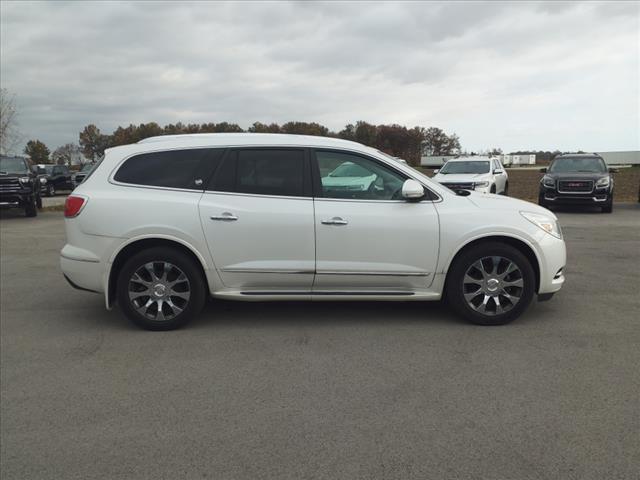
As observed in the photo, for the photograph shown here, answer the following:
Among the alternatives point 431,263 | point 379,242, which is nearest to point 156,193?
point 379,242

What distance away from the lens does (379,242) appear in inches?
196

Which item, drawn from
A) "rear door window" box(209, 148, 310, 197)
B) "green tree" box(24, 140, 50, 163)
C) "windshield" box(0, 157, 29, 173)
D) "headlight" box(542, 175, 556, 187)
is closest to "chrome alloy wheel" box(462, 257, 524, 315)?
"rear door window" box(209, 148, 310, 197)

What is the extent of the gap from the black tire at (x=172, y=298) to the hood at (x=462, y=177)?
11.7m

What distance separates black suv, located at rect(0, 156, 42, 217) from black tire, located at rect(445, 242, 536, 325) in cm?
1625

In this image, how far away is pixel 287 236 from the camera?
4949 mm

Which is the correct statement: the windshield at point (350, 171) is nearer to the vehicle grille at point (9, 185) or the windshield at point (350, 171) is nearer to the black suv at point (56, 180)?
the vehicle grille at point (9, 185)

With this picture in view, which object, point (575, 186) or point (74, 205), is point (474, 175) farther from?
point (74, 205)

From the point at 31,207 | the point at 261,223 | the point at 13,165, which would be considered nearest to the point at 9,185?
the point at 31,207

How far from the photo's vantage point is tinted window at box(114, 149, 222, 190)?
5125 millimetres

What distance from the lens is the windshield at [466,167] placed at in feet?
55.9

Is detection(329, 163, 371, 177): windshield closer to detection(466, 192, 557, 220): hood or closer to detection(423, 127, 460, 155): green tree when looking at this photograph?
detection(466, 192, 557, 220): hood

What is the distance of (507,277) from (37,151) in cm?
10507

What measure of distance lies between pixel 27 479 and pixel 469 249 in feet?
12.7

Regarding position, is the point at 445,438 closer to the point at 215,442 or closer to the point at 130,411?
the point at 215,442
